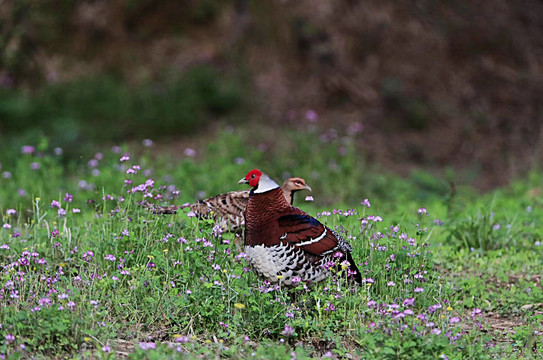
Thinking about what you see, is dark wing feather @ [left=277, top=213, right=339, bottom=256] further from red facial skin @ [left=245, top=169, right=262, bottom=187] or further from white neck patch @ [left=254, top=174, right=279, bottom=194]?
red facial skin @ [left=245, top=169, right=262, bottom=187]

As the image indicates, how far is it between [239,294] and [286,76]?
736 cm

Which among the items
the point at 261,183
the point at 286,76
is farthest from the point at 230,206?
the point at 286,76

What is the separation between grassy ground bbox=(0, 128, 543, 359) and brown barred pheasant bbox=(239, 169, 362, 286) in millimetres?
119

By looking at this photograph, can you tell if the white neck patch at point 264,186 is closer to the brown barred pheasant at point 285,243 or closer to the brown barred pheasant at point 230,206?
the brown barred pheasant at point 285,243

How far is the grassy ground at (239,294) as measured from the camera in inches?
180

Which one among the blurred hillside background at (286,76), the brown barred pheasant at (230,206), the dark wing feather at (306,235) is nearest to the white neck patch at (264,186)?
the dark wing feather at (306,235)

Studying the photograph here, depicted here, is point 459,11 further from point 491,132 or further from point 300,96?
point 300,96

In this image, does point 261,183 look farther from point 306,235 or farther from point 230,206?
point 230,206

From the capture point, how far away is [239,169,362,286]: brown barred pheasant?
5008mm

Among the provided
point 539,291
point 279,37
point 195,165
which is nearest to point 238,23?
point 279,37

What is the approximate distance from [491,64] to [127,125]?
20.0ft

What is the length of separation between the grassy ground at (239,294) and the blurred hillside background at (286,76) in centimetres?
384

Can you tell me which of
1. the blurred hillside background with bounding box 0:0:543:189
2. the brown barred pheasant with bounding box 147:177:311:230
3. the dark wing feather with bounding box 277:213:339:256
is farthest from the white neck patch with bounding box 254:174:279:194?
the blurred hillside background with bounding box 0:0:543:189

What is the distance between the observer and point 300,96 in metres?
11.8
